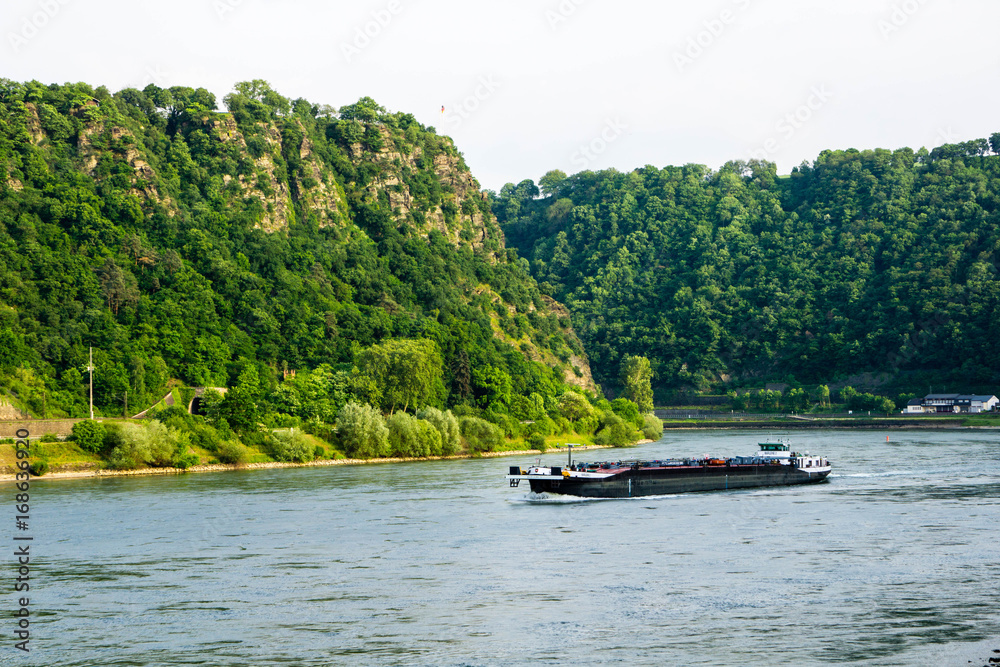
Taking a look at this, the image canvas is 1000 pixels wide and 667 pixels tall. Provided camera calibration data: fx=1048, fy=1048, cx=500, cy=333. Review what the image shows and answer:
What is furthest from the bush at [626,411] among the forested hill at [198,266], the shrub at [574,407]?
the forested hill at [198,266]

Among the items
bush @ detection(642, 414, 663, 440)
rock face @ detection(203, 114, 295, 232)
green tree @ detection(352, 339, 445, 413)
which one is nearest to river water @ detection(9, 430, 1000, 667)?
green tree @ detection(352, 339, 445, 413)

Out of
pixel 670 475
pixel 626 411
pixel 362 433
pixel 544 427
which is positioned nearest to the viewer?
pixel 670 475

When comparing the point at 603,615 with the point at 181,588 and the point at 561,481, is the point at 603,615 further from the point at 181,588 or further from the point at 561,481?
the point at 561,481

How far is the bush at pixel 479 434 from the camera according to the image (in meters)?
124

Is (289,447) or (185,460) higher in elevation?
(289,447)

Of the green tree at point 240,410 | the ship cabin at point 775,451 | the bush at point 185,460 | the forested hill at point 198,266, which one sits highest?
the forested hill at point 198,266

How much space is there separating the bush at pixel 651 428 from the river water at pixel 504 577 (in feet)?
265

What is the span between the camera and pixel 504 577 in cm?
4741

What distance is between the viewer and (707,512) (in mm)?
70125

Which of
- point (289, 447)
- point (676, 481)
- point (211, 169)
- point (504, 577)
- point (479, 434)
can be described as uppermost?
point (211, 169)

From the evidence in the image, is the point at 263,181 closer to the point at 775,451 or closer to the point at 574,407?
the point at 574,407

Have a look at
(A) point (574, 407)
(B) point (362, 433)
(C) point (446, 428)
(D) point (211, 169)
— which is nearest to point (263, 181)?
(D) point (211, 169)

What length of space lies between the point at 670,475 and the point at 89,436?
51.3 metres

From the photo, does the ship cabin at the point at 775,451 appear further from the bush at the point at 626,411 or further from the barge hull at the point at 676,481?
the bush at the point at 626,411
